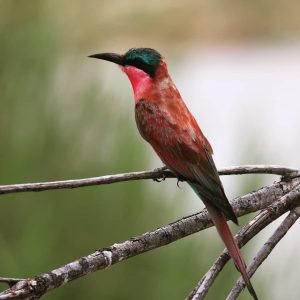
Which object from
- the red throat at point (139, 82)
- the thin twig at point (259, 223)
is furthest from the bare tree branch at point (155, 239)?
the red throat at point (139, 82)

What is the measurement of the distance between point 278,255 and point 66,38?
871mm

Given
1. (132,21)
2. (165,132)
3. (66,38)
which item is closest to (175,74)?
(66,38)

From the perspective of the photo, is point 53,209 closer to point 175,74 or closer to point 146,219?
point 146,219

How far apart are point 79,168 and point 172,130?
51 centimetres

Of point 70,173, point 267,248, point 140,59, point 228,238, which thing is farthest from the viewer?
point 70,173

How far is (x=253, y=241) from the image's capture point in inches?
85.7

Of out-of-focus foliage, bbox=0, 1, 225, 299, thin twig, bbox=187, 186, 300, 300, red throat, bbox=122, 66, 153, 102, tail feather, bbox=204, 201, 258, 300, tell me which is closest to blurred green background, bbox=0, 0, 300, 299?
out-of-focus foliage, bbox=0, 1, 225, 299

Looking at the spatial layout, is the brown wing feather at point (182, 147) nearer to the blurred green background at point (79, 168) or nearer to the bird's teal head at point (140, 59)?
the bird's teal head at point (140, 59)

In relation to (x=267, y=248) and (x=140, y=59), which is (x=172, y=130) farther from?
(x=267, y=248)

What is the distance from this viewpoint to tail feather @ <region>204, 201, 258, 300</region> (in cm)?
116

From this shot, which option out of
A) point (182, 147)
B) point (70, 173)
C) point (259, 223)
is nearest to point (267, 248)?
point (259, 223)

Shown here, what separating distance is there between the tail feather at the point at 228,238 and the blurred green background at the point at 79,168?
649 mm

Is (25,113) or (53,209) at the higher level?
(25,113)

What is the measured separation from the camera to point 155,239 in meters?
1.14
